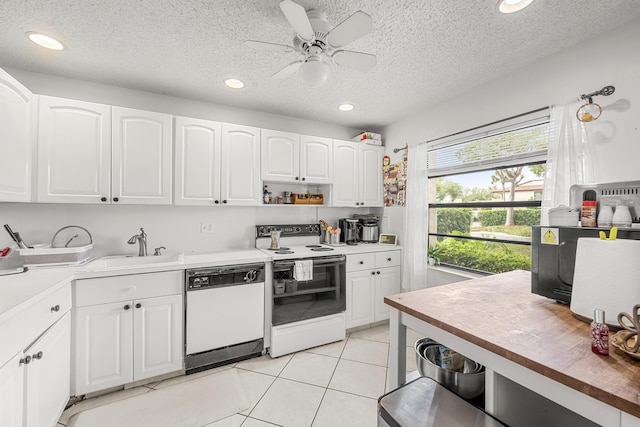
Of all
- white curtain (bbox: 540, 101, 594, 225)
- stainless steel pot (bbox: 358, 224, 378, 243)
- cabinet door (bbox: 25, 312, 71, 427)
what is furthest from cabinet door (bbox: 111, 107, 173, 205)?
white curtain (bbox: 540, 101, 594, 225)

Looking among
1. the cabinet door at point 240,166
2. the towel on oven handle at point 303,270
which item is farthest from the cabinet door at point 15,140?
the towel on oven handle at point 303,270

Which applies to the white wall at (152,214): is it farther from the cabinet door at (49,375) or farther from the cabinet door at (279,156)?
the cabinet door at (49,375)

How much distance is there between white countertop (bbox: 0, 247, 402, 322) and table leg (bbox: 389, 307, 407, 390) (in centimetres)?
143

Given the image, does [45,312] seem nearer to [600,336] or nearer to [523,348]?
[523,348]

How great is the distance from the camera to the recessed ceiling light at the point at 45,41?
1688 mm

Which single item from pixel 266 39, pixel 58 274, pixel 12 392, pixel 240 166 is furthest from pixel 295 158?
pixel 12 392

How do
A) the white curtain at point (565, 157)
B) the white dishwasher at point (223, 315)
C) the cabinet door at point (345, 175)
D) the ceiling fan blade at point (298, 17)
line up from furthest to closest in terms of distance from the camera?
the cabinet door at point (345, 175) < the white dishwasher at point (223, 315) < the white curtain at point (565, 157) < the ceiling fan blade at point (298, 17)

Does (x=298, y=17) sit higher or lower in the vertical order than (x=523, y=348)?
higher

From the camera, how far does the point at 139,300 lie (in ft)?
6.25

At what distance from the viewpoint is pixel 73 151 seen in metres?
2.03

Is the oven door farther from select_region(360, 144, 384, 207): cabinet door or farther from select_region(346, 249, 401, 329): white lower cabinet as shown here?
select_region(360, 144, 384, 207): cabinet door

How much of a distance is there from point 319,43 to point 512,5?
1.08m

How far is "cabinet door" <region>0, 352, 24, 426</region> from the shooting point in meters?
1.08

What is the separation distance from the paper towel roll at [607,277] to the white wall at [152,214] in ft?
8.57
